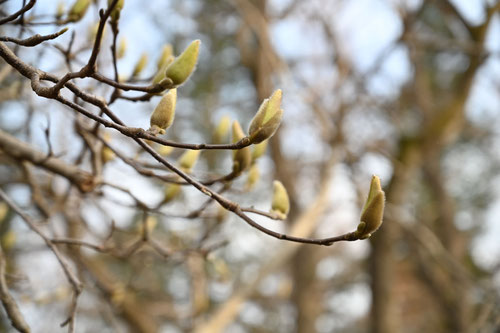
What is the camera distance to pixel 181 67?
0.52 meters

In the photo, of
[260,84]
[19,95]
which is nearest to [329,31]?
[260,84]

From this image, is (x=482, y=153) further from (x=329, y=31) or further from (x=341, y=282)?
(x=329, y=31)

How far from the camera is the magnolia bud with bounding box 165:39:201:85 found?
20.3 inches

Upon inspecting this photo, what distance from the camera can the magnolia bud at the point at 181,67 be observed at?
0.52m

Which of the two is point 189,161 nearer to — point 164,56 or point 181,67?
point 164,56

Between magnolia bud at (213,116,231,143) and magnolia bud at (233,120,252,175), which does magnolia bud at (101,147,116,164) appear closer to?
magnolia bud at (213,116,231,143)

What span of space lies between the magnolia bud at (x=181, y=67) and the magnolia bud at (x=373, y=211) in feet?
0.73

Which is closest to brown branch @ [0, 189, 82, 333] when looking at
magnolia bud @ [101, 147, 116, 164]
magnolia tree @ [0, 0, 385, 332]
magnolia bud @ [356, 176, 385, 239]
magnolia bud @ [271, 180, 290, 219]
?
magnolia tree @ [0, 0, 385, 332]

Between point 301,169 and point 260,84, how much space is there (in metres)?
1.18

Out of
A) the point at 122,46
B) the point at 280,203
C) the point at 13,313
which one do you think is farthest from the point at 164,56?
the point at 13,313

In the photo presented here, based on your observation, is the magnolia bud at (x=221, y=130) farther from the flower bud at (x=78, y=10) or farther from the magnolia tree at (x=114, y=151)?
the flower bud at (x=78, y=10)

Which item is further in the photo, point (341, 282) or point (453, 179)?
point (453, 179)

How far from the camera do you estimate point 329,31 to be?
9.10 ft

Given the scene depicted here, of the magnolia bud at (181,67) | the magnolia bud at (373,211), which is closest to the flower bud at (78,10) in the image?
the magnolia bud at (181,67)
